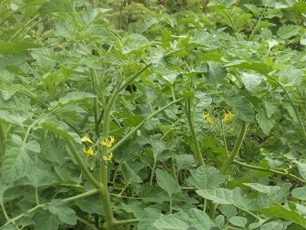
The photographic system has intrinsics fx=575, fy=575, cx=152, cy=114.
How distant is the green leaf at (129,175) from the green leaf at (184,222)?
466 mm

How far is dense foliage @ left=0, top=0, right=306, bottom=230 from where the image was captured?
4.20ft

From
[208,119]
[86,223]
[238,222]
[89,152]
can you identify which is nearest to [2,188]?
[89,152]

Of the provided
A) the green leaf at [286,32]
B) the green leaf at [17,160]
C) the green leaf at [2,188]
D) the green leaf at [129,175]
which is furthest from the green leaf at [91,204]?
the green leaf at [286,32]

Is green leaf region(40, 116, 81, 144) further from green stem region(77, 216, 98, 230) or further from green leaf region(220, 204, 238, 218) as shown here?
green stem region(77, 216, 98, 230)

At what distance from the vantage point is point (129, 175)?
164cm

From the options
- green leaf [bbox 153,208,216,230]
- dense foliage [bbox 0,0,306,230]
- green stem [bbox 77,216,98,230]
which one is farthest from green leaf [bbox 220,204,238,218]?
green stem [bbox 77,216,98,230]

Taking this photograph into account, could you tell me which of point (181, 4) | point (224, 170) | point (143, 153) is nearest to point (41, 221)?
point (143, 153)

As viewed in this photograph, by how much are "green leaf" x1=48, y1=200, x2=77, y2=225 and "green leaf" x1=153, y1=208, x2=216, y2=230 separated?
0.33m

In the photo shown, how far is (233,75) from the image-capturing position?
64.6 inches

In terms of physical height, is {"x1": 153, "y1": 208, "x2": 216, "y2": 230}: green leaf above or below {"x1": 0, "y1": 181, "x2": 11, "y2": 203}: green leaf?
below

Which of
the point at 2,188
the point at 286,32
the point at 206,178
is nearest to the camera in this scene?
the point at 2,188

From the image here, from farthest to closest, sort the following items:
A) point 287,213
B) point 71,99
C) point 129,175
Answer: point 129,175 → point 71,99 → point 287,213

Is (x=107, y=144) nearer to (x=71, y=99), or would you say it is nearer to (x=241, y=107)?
(x=71, y=99)

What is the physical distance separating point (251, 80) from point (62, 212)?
574 mm
